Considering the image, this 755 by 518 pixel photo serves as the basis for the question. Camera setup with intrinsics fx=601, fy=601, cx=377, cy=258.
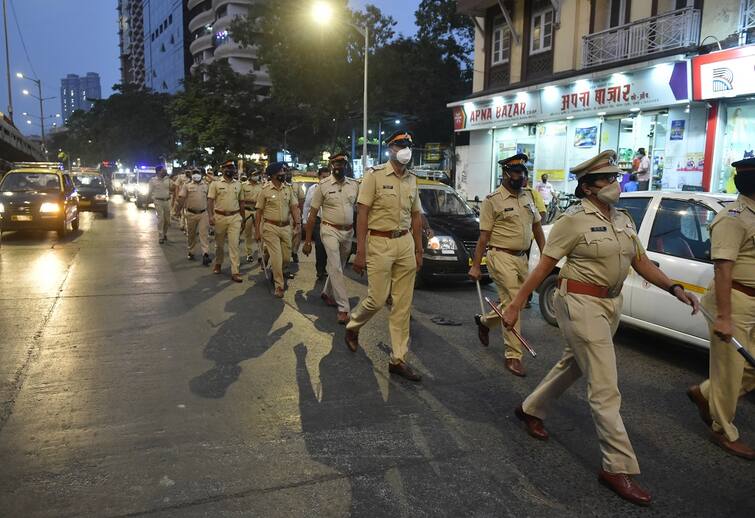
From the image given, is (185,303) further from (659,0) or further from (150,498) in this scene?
(659,0)

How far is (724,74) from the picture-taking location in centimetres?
1295

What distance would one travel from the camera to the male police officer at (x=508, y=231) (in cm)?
541

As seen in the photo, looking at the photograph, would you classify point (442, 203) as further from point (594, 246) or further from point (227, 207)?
point (594, 246)

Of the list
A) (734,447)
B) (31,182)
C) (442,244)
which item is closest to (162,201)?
(31,182)

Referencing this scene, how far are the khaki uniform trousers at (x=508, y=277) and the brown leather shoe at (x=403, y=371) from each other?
903 mm

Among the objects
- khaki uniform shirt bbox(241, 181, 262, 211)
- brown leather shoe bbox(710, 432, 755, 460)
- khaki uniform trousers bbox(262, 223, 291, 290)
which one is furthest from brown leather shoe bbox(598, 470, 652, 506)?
khaki uniform shirt bbox(241, 181, 262, 211)

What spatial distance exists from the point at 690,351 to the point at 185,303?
236 inches

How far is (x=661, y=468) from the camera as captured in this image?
3574 mm

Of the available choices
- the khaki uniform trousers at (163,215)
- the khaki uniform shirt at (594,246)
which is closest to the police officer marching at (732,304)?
the khaki uniform shirt at (594,246)

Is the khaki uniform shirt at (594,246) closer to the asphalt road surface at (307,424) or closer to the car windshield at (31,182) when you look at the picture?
the asphalt road surface at (307,424)

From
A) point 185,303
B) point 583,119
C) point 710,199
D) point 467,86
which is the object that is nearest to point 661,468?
point 710,199

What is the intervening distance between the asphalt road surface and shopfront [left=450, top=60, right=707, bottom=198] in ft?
29.8

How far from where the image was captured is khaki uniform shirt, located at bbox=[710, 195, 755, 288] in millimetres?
3535

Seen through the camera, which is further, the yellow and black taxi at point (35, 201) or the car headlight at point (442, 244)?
the yellow and black taxi at point (35, 201)
